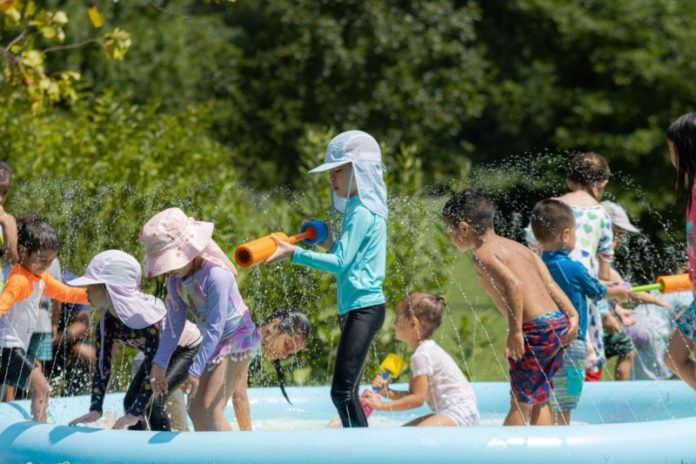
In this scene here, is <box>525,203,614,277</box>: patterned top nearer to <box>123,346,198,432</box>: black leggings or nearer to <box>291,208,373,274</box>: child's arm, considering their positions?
<box>291,208,373,274</box>: child's arm

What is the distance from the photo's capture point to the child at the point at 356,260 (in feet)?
15.5

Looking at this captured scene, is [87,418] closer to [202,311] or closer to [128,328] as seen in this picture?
[128,328]

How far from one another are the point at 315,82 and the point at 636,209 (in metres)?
6.09

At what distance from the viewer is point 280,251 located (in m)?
4.49

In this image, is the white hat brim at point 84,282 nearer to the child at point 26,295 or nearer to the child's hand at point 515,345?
the child at point 26,295

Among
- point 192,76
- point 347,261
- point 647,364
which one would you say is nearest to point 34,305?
point 347,261

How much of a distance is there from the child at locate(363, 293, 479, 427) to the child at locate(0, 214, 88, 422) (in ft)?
5.02

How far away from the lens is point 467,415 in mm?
5312

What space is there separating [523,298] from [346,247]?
92 centimetres

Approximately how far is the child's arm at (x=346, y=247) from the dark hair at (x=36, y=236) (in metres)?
1.51

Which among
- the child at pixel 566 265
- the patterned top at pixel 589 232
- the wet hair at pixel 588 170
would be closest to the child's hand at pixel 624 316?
the patterned top at pixel 589 232

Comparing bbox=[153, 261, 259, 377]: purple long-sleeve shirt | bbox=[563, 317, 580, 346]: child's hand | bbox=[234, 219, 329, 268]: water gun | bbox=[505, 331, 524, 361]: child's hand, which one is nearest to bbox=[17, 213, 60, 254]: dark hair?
bbox=[153, 261, 259, 377]: purple long-sleeve shirt

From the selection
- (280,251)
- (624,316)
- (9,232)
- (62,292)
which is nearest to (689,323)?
(280,251)

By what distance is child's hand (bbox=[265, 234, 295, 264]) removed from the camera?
4.46m
